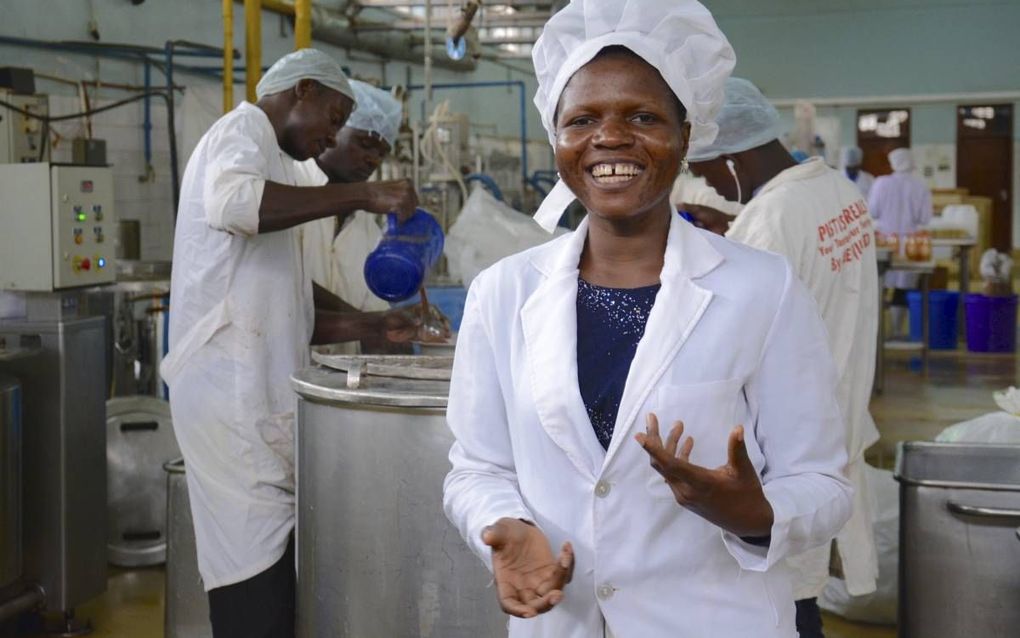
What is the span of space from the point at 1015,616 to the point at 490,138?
→ 29.6 feet

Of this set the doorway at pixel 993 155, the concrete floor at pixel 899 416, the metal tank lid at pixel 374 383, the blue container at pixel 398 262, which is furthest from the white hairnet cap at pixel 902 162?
the metal tank lid at pixel 374 383

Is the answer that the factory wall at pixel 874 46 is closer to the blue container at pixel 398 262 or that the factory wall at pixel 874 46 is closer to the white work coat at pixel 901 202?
the white work coat at pixel 901 202

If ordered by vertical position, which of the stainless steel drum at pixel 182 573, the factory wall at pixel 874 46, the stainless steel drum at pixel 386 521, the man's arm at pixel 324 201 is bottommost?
the stainless steel drum at pixel 182 573

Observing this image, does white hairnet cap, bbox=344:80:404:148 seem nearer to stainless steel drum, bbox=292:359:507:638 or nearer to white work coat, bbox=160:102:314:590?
white work coat, bbox=160:102:314:590

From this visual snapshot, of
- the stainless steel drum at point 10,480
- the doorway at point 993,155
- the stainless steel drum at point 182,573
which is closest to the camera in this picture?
the stainless steel drum at point 182,573

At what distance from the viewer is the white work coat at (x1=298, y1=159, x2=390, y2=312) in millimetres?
3250

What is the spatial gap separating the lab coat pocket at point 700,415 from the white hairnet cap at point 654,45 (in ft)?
1.08

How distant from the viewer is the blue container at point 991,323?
363 inches

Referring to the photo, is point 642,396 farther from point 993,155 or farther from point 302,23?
point 993,155

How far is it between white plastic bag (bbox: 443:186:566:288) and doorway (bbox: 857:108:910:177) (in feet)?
35.4

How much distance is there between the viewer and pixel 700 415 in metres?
1.33

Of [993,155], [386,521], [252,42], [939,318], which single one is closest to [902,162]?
[939,318]

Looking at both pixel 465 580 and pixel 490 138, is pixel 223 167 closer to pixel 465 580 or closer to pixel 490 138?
pixel 465 580

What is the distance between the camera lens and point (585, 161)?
4.56 feet
